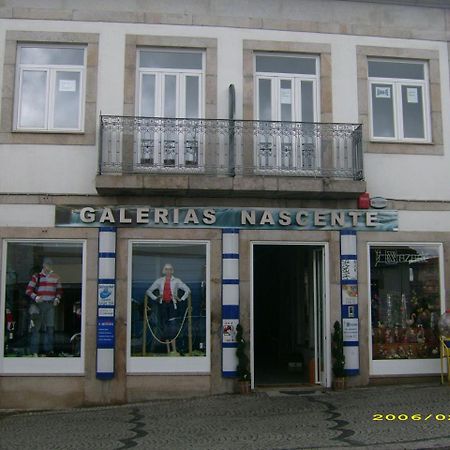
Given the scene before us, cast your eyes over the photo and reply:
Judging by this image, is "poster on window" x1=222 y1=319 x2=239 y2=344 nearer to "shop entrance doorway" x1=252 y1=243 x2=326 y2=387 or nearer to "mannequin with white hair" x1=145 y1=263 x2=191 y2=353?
"shop entrance doorway" x1=252 y1=243 x2=326 y2=387

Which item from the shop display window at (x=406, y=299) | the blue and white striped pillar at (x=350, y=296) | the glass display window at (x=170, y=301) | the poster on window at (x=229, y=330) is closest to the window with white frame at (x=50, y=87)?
the glass display window at (x=170, y=301)

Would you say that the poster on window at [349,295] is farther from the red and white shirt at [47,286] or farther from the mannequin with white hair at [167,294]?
the red and white shirt at [47,286]

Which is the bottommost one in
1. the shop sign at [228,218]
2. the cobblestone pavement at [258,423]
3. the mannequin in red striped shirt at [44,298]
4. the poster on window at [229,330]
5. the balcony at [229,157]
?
the cobblestone pavement at [258,423]

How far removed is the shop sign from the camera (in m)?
11.4

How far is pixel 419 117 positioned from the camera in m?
12.5

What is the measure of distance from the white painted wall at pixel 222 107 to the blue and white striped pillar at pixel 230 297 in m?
2.28

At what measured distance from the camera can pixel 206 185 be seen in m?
11.2

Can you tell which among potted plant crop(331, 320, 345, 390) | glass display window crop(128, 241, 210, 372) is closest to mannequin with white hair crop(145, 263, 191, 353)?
glass display window crop(128, 241, 210, 372)

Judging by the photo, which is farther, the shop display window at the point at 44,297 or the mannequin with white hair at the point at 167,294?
the mannequin with white hair at the point at 167,294

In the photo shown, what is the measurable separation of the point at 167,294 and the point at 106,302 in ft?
3.53

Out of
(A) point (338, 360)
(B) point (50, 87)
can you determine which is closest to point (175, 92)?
(B) point (50, 87)

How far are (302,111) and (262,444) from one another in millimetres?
6487

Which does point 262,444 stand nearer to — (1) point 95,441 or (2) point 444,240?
(1) point 95,441

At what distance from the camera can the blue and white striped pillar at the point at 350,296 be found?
11648mm
